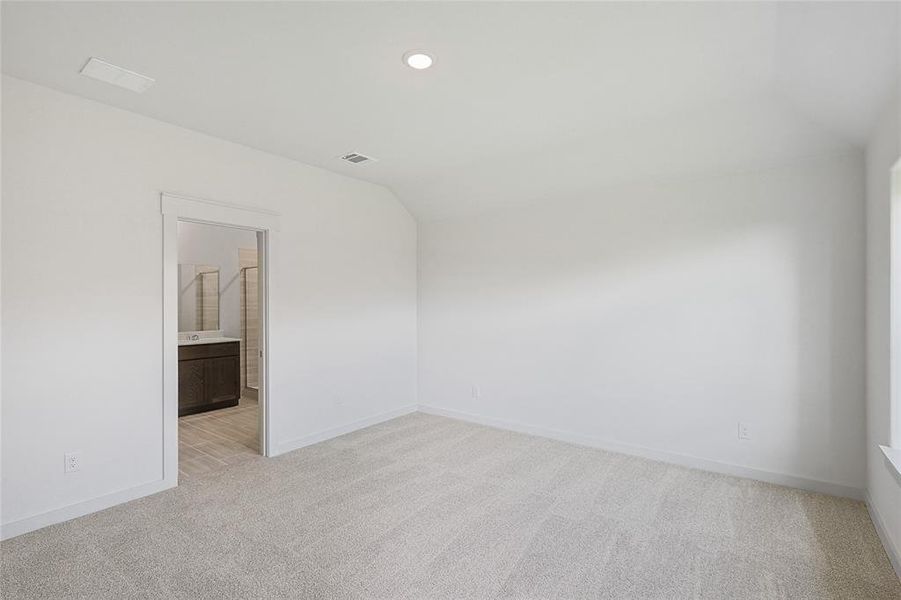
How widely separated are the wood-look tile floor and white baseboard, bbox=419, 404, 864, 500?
2088 millimetres

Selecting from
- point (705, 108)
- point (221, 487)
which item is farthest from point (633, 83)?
point (221, 487)

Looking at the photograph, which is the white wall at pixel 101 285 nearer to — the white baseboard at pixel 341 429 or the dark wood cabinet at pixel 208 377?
the white baseboard at pixel 341 429

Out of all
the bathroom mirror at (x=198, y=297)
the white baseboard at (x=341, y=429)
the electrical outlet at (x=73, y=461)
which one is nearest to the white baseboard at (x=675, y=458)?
the white baseboard at (x=341, y=429)

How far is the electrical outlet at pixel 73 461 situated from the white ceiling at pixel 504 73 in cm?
218

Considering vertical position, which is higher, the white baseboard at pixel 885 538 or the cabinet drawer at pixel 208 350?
the cabinet drawer at pixel 208 350

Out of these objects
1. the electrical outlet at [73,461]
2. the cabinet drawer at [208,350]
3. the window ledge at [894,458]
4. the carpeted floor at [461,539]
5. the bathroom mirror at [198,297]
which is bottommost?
the carpeted floor at [461,539]

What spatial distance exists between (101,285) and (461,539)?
2.70m

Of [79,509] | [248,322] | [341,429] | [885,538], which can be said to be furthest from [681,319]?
[248,322]

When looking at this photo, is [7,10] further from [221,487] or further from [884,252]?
[884,252]

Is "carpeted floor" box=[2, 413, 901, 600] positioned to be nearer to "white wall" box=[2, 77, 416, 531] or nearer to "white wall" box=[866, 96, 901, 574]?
"white wall" box=[866, 96, 901, 574]

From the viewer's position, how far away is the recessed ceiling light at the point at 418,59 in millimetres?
2266

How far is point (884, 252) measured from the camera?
245 cm

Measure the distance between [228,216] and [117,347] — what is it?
1206 mm

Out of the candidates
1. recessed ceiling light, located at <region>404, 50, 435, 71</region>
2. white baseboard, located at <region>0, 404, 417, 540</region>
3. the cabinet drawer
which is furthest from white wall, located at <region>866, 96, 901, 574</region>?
the cabinet drawer
